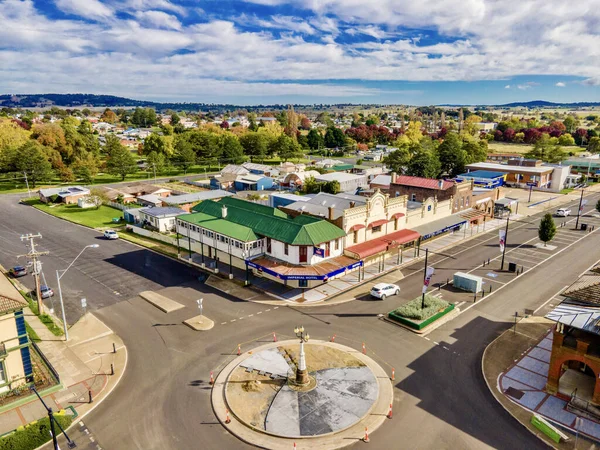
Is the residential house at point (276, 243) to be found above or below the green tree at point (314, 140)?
below

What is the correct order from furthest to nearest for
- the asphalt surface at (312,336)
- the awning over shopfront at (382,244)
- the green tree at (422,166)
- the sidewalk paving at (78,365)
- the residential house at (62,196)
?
the green tree at (422,166) < the residential house at (62,196) < the awning over shopfront at (382,244) < the sidewalk paving at (78,365) < the asphalt surface at (312,336)

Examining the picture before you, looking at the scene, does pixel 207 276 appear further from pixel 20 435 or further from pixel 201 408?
pixel 20 435

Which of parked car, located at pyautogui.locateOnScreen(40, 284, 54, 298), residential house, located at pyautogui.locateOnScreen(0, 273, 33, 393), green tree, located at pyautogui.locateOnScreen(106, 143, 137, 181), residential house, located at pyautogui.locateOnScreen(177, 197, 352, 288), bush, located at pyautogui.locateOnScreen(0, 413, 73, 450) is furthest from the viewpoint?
green tree, located at pyautogui.locateOnScreen(106, 143, 137, 181)

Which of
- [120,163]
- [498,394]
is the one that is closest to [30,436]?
[498,394]

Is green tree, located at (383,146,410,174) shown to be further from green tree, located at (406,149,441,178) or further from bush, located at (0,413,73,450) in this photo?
bush, located at (0,413,73,450)

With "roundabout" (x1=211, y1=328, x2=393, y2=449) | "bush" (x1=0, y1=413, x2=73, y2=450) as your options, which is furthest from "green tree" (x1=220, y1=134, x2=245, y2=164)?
"bush" (x1=0, y1=413, x2=73, y2=450)

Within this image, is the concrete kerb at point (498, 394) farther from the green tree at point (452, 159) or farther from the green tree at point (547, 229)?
the green tree at point (452, 159)

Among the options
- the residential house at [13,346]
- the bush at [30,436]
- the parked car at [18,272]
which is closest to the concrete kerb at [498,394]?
the bush at [30,436]
